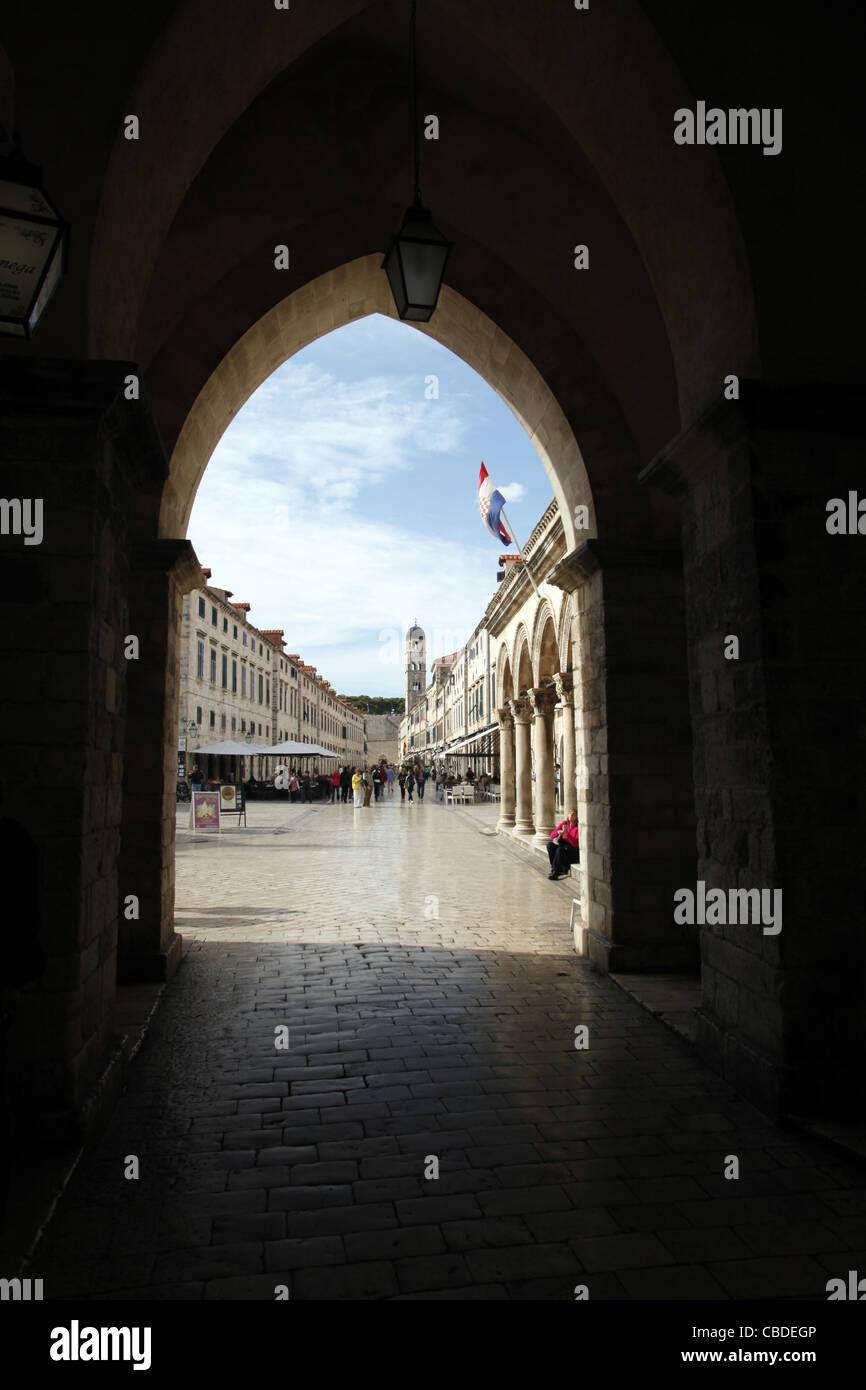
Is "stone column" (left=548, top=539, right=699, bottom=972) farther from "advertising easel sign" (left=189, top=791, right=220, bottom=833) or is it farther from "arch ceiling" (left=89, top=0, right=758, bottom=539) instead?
"advertising easel sign" (left=189, top=791, right=220, bottom=833)

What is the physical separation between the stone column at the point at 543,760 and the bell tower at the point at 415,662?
9366 centimetres

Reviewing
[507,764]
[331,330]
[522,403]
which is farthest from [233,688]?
[522,403]

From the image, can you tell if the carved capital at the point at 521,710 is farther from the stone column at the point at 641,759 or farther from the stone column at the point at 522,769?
the stone column at the point at 641,759

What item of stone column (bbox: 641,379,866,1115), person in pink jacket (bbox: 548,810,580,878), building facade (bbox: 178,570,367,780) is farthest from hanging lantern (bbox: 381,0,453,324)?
building facade (bbox: 178,570,367,780)

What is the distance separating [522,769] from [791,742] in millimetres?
15177

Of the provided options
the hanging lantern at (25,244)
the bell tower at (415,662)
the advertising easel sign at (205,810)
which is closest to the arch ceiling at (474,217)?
the hanging lantern at (25,244)

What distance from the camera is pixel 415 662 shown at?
376 feet

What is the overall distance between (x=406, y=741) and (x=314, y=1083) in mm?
101511

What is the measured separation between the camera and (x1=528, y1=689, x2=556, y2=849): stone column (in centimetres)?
1675

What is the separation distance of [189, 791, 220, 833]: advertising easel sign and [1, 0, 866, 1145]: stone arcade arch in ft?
38.1

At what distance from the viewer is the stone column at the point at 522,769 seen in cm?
1869

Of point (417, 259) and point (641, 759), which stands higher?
point (417, 259)

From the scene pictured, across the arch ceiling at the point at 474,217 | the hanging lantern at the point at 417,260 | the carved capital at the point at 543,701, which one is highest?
the arch ceiling at the point at 474,217

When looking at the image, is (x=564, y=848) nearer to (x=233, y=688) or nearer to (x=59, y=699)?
(x=59, y=699)
